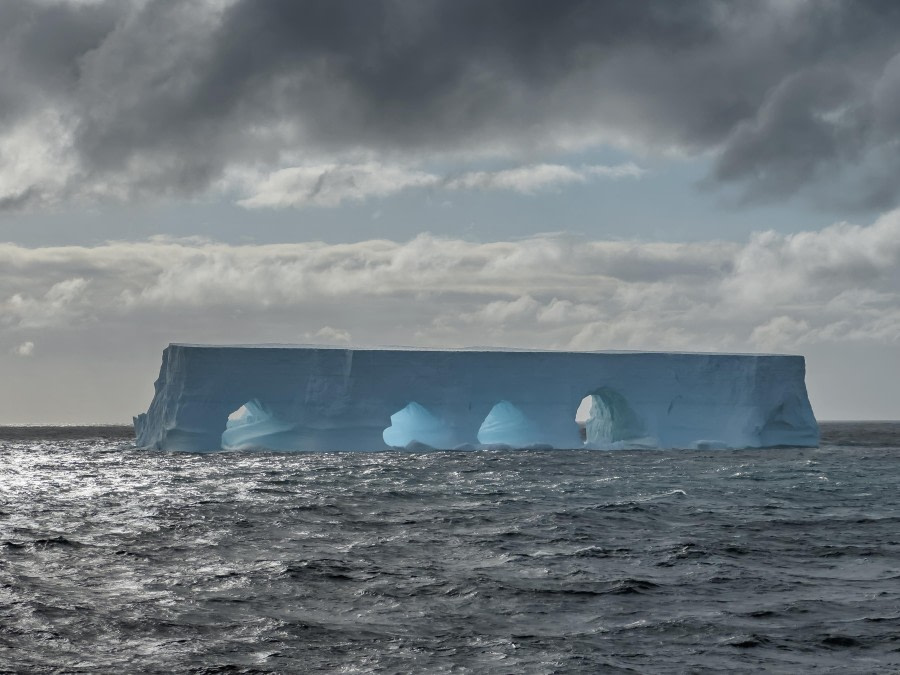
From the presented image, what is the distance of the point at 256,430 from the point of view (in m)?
24.7

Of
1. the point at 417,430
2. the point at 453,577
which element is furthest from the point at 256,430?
the point at 453,577

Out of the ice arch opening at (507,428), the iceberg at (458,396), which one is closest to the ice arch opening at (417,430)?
the iceberg at (458,396)

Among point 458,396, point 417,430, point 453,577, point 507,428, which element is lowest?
point 453,577

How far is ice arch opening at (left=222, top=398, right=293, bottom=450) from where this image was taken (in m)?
23.7

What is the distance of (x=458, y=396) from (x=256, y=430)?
4938 mm

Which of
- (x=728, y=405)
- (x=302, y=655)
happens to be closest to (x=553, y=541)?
(x=302, y=655)

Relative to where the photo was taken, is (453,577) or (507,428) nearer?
(453,577)

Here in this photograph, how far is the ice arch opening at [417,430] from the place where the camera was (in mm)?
24391

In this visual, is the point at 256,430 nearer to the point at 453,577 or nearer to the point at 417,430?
the point at 417,430

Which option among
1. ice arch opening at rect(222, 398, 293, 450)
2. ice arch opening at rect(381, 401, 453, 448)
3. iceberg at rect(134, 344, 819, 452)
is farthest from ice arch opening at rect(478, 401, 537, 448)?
ice arch opening at rect(222, 398, 293, 450)

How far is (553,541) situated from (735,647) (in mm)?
4175

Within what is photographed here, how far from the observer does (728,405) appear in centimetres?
2480

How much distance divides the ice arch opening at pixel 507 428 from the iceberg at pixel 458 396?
0.08m

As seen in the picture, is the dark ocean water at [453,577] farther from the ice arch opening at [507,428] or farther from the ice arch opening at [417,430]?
the ice arch opening at [507,428]
